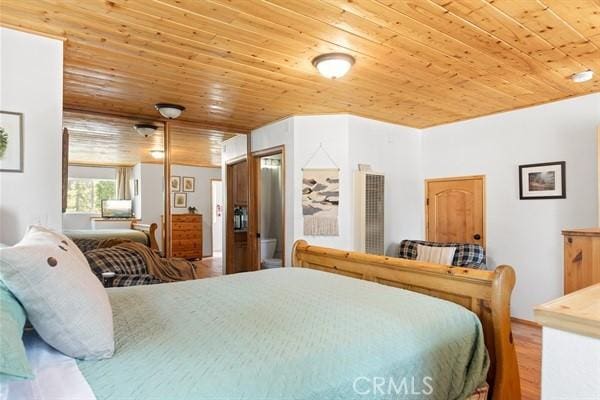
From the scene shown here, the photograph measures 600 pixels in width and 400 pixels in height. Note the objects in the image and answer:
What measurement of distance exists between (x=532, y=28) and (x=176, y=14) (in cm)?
214

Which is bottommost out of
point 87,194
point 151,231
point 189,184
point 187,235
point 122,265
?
point 187,235

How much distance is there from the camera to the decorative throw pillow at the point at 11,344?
2.62 feet

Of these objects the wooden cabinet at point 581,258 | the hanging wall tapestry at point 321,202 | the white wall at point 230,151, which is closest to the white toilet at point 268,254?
the white wall at point 230,151

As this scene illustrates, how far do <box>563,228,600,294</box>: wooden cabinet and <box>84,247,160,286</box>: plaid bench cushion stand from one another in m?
3.20

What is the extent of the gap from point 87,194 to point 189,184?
2083 millimetres

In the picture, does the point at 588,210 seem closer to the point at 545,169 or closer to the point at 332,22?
the point at 545,169

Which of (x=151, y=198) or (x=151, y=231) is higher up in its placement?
(x=151, y=198)

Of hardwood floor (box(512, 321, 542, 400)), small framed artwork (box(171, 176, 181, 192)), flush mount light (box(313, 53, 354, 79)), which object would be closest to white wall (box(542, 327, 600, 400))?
hardwood floor (box(512, 321, 542, 400))

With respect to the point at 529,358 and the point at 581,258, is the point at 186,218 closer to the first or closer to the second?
the point at 529,358

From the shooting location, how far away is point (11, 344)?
83 centimetres

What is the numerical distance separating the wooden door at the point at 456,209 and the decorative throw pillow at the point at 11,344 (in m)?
4.54

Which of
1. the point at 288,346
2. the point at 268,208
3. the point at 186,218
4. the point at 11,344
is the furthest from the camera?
the point at 186,218

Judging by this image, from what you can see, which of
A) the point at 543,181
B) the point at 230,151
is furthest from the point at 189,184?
the point at 543,181

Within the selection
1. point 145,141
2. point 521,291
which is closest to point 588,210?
point 521,291
